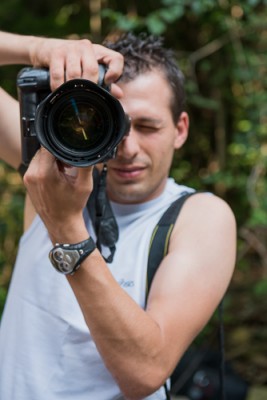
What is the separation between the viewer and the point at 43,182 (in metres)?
1.39

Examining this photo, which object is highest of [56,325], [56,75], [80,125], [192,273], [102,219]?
[56,75]

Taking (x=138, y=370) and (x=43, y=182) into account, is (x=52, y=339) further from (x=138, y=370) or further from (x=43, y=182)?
(x=43, y=182)

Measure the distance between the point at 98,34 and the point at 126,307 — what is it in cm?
337

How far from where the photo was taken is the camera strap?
1.70 m

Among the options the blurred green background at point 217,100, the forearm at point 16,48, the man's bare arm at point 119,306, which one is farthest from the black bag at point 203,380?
the forearm at point 16,48

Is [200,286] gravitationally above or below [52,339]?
above

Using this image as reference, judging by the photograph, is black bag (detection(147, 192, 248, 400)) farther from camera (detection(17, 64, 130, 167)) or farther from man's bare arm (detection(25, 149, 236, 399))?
camera (detection(17, 64, 130, 167))

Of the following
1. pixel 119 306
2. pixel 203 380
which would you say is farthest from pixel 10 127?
pixel 203 380

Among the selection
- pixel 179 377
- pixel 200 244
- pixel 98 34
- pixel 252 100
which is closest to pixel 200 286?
pixel 200 244

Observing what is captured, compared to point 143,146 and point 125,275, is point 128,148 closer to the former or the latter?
point 143,146

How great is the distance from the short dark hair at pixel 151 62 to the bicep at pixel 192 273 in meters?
0.34

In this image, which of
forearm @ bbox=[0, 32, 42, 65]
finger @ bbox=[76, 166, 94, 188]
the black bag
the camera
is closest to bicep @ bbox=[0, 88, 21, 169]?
forearm @ bbox=[0, 32, 42, 65]

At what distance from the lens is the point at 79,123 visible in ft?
4.82

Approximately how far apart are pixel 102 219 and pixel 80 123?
1.09ft
